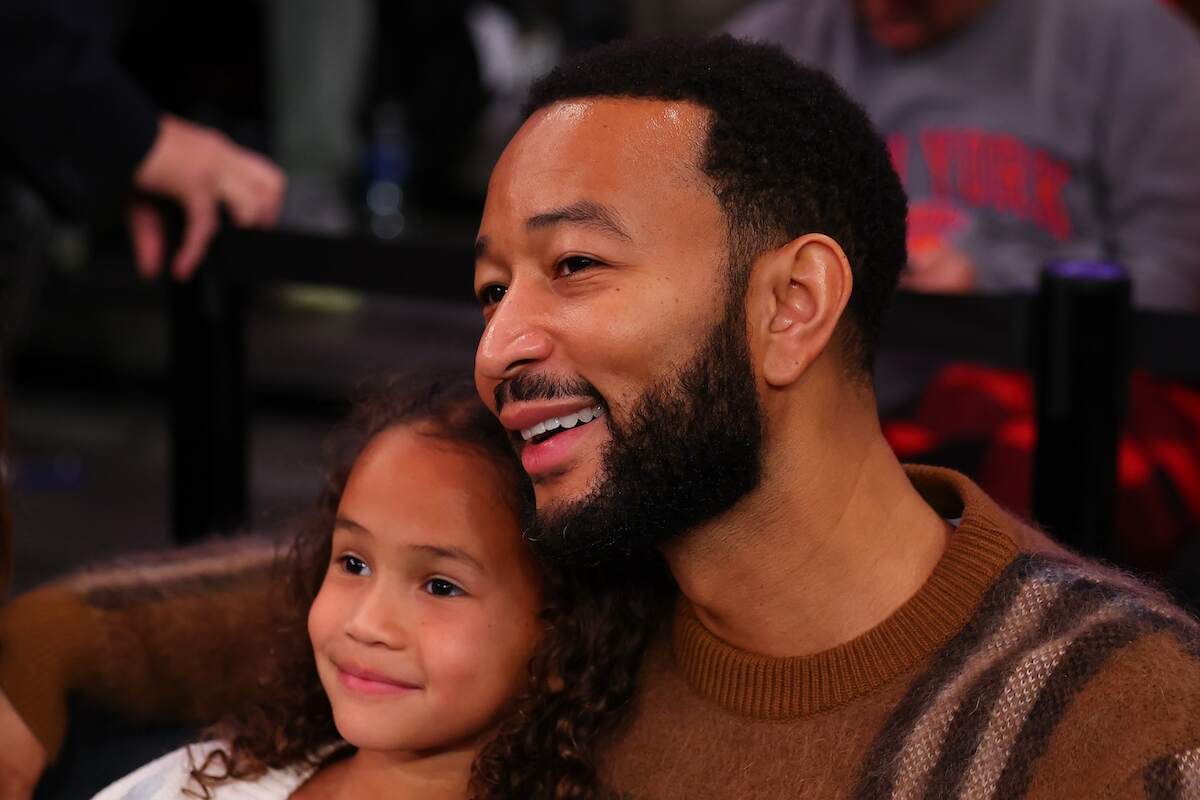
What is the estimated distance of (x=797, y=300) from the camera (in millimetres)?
1330

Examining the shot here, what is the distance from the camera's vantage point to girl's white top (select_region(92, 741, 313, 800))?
5.19 feet

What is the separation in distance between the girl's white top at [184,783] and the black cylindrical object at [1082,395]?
81cm

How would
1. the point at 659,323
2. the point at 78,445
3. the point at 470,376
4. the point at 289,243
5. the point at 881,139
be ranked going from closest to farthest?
the point at 659,323
the point at 881,139
the point at 470,376
the point at 289,243
the point at 78,445

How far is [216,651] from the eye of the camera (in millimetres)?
1799

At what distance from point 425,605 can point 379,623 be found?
0.15 ft

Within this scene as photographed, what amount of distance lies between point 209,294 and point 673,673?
1175 millimetres

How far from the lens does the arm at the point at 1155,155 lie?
2.66 meters

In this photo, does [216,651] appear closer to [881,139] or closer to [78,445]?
[881,139]

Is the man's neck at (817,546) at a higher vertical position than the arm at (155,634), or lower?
higher

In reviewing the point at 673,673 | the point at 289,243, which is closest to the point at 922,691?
the point at 673,673

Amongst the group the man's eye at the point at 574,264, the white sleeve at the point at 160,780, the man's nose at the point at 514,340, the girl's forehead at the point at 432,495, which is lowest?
the white sleeve at the point at 160,780

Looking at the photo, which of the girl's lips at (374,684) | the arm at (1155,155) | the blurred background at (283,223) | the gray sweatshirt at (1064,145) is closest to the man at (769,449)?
the girl's lips at (374,684)

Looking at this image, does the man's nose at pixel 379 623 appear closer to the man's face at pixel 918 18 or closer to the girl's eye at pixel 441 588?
the girl's eye at pixel 441 588

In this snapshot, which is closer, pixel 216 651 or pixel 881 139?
pixel 881 139
